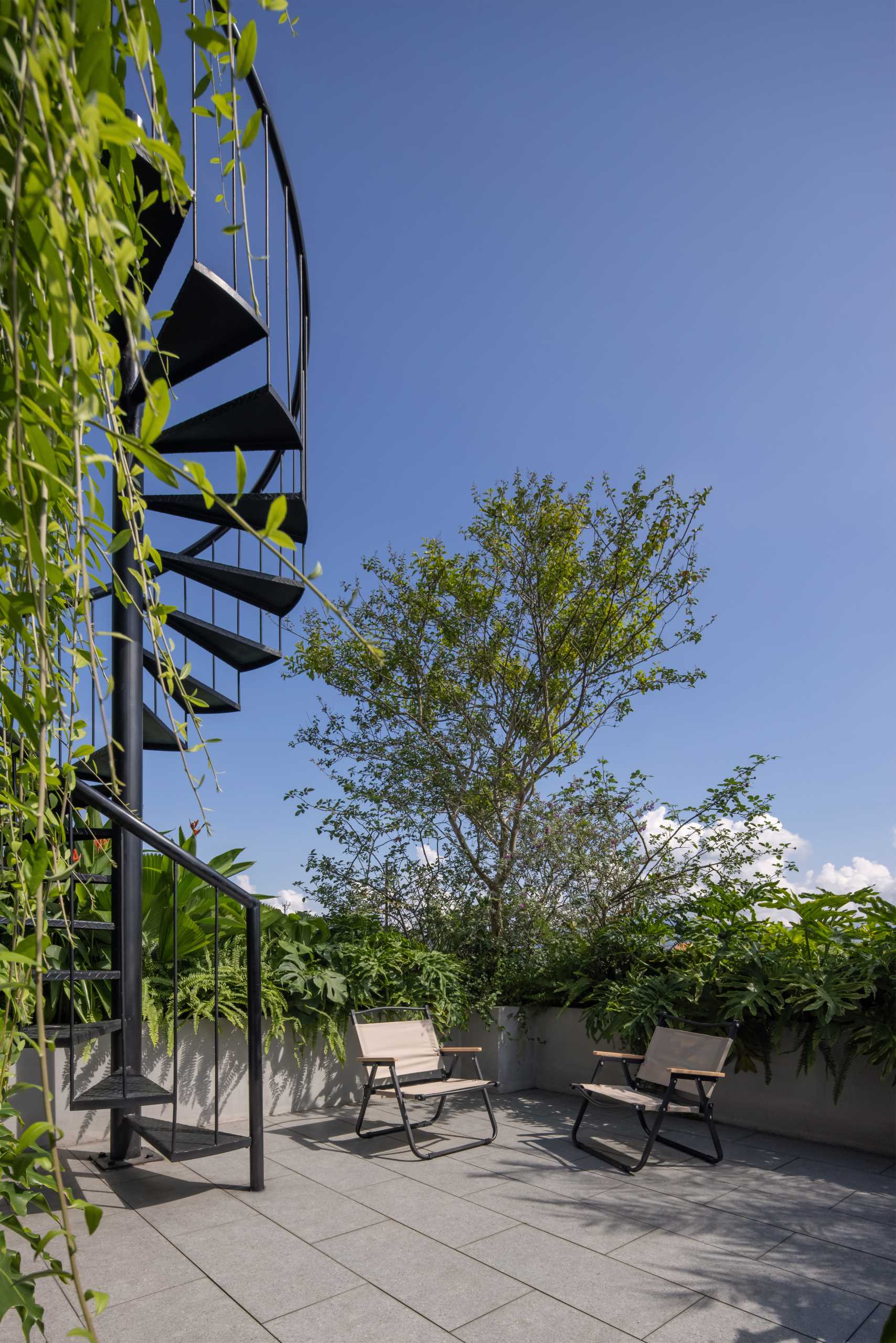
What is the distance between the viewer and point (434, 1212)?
3.17m

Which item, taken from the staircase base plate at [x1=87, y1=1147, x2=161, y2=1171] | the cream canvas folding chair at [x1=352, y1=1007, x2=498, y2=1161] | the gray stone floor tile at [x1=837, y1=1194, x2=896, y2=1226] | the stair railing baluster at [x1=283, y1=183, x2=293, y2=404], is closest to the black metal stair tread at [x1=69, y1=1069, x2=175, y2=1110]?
the staircase base plate at [x1=87, y1=1147, x2=161, y2=1171]

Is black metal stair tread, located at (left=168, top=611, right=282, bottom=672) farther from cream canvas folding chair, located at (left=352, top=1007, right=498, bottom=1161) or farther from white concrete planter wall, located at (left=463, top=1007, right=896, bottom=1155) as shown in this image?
white concrete planter wall, located at (left=463, top=1007, right=896, bottom=1155)

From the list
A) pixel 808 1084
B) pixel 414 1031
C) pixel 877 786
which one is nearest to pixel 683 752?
pixel 877 786

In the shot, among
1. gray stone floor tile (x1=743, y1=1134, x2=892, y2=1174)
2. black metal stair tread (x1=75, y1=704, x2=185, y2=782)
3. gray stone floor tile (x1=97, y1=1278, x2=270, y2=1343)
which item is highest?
black metal stair tread (x1=75, y1=704, x2=185, y2=782)

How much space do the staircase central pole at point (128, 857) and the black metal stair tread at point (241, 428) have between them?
221 millimetres

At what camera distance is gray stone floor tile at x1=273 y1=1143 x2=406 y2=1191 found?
140 inches

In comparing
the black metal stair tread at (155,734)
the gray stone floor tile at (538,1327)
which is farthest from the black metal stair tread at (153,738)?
the gray stone floor tile at (538,1327)

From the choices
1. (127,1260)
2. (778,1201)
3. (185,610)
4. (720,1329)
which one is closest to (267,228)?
(185,610)

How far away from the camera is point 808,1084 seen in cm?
432

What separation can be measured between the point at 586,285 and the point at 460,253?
0.92 meters

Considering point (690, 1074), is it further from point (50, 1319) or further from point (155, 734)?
point (155, 734)

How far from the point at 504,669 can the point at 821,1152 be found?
152 inches

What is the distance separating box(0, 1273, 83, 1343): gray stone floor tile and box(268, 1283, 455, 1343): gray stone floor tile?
0.58 metres

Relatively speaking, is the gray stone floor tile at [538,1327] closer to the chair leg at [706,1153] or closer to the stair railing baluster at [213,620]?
the chair leg at [706,1153]
